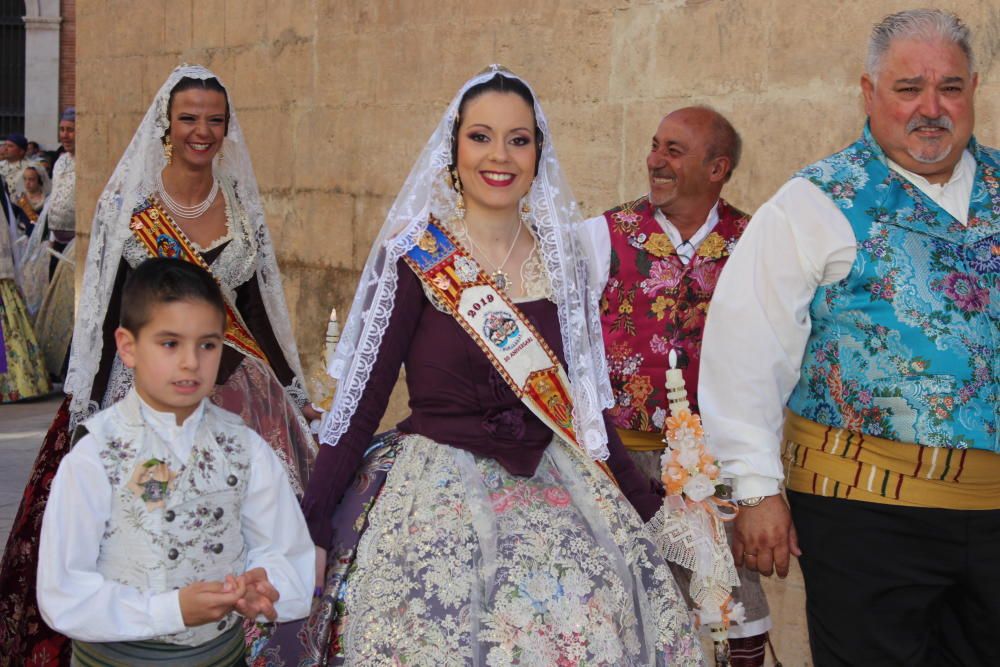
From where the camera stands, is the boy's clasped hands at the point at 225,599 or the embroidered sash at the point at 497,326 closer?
the boy's clasped hands at the point at 225,599

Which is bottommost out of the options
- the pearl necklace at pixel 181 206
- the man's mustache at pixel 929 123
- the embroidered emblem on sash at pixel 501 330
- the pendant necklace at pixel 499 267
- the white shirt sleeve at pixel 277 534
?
the white shirt sleeve at pixel 277 534

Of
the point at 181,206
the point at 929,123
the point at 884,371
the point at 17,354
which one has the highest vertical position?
the point at 929,123

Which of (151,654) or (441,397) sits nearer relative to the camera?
(151,654)

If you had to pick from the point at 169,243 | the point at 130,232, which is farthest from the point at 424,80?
the point at 130,232

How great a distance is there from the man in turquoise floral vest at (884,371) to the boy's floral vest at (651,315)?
2.82 feet

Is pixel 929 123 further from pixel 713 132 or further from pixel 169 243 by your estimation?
pixel 169 243

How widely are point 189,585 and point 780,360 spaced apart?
58.3 inches

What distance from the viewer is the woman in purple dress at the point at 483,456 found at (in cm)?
325

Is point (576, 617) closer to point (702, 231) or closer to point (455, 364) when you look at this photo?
point (455, 364)

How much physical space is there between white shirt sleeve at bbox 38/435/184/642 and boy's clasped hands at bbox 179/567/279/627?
0.03 metres

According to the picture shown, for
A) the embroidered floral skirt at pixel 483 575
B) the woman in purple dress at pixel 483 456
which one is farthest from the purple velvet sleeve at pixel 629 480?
the embroidered floral skirt at pixel 483 575

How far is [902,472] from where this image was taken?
3.41 metres

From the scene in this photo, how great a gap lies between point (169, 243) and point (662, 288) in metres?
1.81

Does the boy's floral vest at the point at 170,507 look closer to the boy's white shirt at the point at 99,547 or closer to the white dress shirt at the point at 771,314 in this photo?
the boy's white shirt at the point at 99,547
